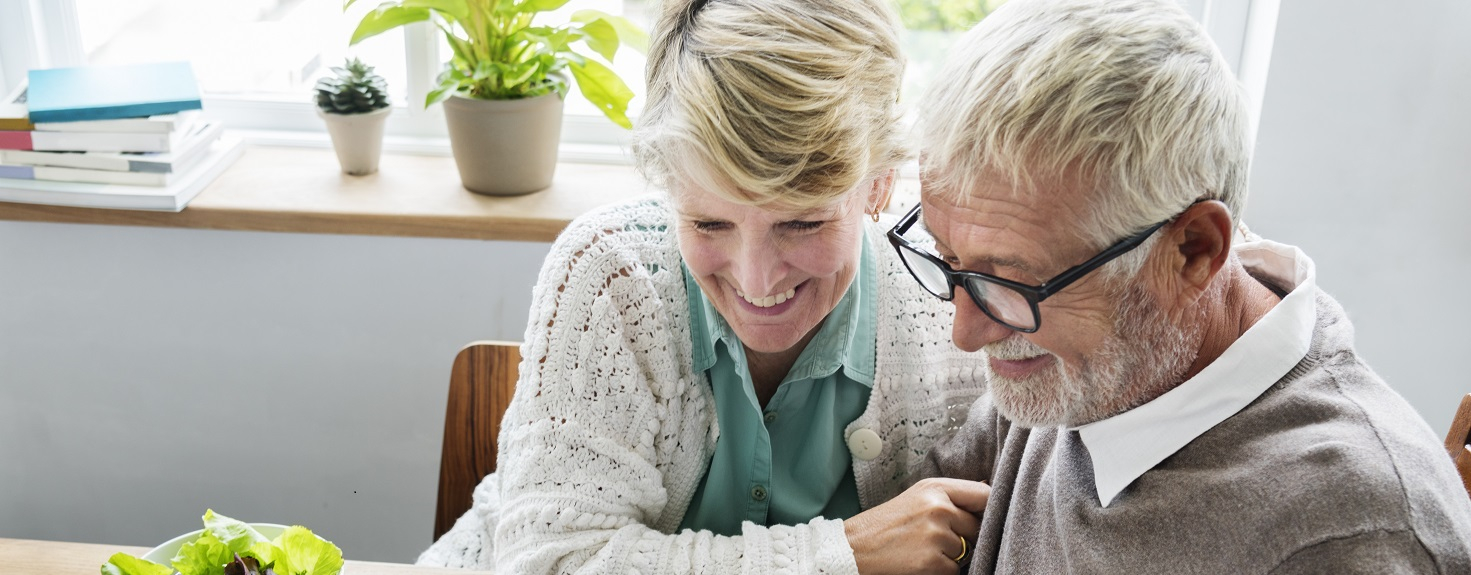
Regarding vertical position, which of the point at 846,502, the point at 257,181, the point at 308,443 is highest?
the point at 257,181

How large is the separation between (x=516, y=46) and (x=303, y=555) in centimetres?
110

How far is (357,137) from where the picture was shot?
2.05 metres

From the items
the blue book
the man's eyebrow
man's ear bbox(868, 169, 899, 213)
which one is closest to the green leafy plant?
the blue book

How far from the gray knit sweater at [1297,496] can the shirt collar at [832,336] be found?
14.3 inches

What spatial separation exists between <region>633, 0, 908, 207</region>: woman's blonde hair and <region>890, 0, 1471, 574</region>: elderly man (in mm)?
138

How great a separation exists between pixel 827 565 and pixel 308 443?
142 centimetres

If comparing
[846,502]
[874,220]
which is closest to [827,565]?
[846,502]

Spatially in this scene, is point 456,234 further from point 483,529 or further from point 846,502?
point 846,502

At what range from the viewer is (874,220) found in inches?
54.3

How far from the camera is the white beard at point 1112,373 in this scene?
35.9 inches

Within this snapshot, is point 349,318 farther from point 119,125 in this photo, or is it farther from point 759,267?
point 759,267

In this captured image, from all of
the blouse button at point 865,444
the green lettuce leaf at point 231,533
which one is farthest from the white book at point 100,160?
the blouse button at point 865,444

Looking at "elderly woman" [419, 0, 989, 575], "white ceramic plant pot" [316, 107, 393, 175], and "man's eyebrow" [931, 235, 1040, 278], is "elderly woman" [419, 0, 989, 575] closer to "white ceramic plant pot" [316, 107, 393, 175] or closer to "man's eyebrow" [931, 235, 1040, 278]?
"man's eyebrow" [931, 235, 1040, 278]

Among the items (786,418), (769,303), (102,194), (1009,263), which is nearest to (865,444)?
(786,418)
